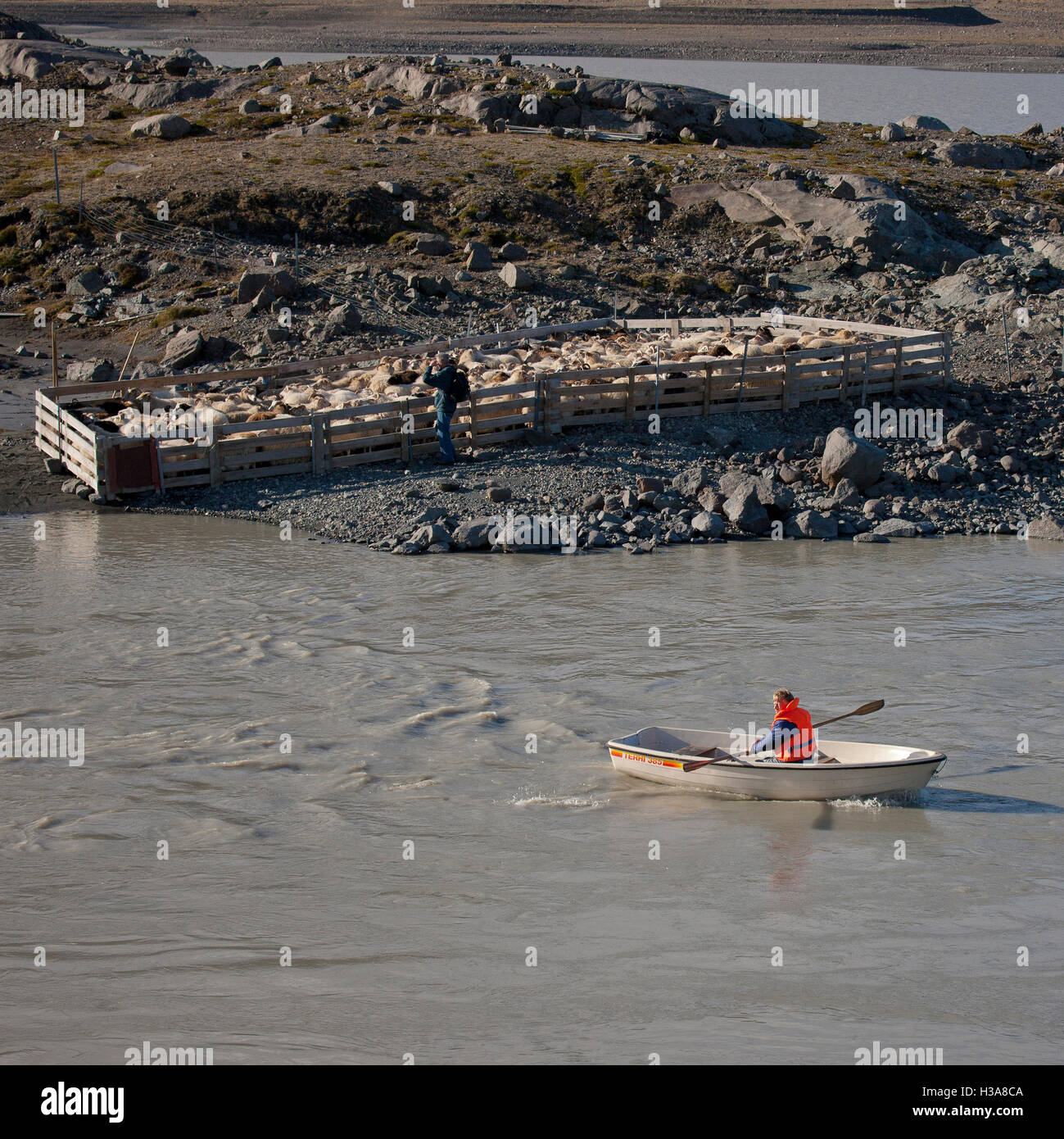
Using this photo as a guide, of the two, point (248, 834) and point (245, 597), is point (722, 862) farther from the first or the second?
point (245, 597)

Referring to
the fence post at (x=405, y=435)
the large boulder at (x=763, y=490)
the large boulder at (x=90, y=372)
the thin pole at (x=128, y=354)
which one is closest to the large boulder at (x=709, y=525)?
the large boulder at (x=763, y=490)

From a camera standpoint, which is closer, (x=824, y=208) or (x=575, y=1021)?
(x=575, y=1021)

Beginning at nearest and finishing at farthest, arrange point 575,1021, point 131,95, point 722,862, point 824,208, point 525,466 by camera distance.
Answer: point 575,1021 → point 722,862 → point 525,466 → point 824,208 → point 131,95

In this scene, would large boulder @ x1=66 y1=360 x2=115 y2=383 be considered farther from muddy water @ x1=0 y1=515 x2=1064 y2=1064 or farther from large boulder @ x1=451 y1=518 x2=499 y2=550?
large boulder @ x1=451 y1=518 x2=499 y2=550

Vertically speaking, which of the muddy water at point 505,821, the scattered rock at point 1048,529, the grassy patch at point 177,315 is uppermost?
the grassy patch at point 177,315

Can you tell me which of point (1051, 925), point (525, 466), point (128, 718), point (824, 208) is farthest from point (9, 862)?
point (824, 208)

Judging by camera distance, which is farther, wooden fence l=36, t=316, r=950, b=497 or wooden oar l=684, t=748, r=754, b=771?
wooden fence l=36, t=316, r=950, b=497

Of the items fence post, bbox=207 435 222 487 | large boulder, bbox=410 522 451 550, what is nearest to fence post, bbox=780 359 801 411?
large boulder, bbox=410 522 451 550

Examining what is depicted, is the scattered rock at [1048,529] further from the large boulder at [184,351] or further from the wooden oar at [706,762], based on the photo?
the large boulder at [184,351]
